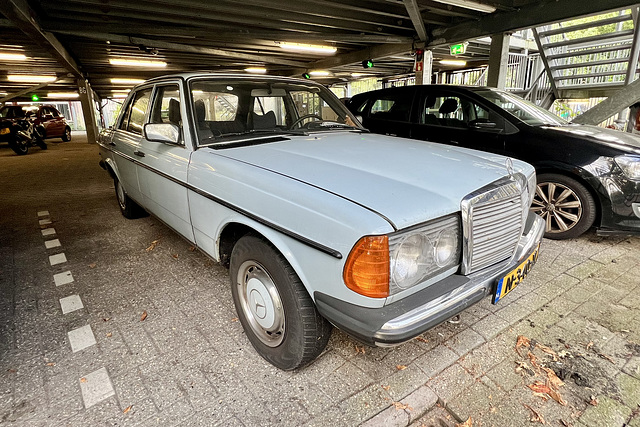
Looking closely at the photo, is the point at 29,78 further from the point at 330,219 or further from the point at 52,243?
the point at 330,219

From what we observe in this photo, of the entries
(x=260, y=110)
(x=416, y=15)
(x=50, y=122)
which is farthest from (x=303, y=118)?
(x=50, y=122)

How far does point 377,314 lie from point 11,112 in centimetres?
1845

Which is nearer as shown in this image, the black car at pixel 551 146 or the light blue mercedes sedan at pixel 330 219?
the light blue mercedes sedan at pixel 330 219

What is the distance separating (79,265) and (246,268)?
2.33 metres

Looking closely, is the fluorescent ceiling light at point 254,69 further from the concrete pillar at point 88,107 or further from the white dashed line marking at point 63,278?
the white dashed line marking at point 63,278

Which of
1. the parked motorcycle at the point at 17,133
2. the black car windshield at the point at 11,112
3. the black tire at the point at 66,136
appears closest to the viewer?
the parked motorcycle at the point at 17,133

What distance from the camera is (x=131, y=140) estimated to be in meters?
3.64

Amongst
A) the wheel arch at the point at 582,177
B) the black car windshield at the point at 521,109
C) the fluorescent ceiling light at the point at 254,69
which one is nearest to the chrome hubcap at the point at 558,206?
the wheel arch at the point at 582,177

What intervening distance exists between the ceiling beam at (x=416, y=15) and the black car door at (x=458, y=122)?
2.94 metres

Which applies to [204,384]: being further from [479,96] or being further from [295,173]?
[479,96]

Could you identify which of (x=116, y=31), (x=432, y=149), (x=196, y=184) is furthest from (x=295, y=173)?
(x=116, y=31)

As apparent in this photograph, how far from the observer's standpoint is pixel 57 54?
9.59 metres

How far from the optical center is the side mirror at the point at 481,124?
4.14 m

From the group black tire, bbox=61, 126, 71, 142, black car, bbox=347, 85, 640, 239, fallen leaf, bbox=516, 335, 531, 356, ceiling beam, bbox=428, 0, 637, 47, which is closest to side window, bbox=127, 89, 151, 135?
black car, bbox=347, 85, 640, 239
